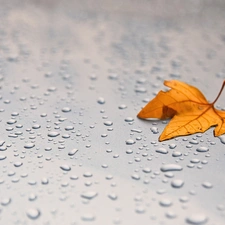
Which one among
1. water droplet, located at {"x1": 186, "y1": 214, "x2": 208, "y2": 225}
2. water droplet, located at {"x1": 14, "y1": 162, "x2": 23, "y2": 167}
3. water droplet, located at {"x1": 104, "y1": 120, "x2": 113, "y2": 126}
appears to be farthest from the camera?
water droplet, located at {"x1": 104, "y1": 120, "x2": 113, "y2": 126}

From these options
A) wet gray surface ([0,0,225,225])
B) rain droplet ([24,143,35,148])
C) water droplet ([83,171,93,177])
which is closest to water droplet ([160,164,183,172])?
wet gray surface ([0,0,225,225])

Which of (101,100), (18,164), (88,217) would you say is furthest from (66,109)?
(88,217)

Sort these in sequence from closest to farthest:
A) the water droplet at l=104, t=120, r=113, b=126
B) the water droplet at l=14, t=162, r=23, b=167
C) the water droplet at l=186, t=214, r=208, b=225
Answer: the water droplet at l=186, t=214, r=208, b=225 < the water droplet at l=14, t=162, r=23, b=167 < the water droplet at l=104, t=120, r=113, b=126

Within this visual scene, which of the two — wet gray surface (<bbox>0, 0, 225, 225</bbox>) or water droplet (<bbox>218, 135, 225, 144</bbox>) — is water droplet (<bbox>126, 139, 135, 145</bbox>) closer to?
wet gray surface (<bbox>0, 0, 225, 225</bbox>)

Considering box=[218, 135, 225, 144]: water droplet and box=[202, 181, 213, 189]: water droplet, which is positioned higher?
box=[218, 135, 225, 144]: water droplet

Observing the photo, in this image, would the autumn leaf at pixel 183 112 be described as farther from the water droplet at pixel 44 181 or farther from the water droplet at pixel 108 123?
the water droplet at pixel 44 181

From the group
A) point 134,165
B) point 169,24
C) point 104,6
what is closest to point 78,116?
point 134,165

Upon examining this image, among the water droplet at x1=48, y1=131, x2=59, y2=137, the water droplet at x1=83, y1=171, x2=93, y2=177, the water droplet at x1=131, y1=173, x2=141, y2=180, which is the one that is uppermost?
the water droplet at x1=131, y1=173, x2=141, y2=180

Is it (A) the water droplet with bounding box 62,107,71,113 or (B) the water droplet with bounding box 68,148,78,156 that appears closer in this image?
(B) the water droplet with bounding box 68,148,78,156

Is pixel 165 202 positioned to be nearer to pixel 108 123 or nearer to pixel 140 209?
pixel 140 209
